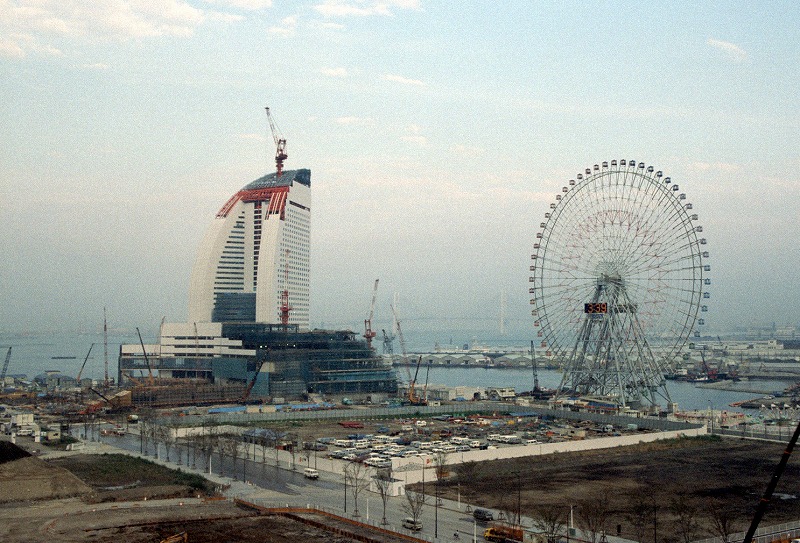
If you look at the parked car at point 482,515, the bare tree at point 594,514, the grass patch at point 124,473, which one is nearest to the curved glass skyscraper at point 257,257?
the grass patch at point 124,473

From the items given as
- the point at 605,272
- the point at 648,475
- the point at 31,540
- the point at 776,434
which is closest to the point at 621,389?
the point at 605,272

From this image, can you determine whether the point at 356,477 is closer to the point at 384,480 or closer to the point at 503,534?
the point at 384,480

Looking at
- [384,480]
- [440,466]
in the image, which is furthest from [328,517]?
[440,466]

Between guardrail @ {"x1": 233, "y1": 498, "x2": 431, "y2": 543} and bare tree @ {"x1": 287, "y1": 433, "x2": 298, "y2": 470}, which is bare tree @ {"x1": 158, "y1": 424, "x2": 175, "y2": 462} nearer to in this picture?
bare tree @ {"x1": 287, "y1": 433, "x2": 298, "y2": 470}

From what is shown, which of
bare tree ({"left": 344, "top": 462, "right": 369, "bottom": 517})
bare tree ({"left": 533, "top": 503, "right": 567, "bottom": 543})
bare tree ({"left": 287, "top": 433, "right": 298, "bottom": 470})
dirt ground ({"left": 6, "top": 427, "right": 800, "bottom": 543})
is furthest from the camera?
bare tree ({"left": 287, "top": 433, "right": 298, "bottom": 470})

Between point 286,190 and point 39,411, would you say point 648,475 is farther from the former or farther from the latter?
point 286,190

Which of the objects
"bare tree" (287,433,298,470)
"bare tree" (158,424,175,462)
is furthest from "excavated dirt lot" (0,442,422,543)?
"bare tree" (158,424,175,462)

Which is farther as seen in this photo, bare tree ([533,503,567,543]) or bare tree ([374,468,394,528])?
bare tree ([374,468,394,528])
